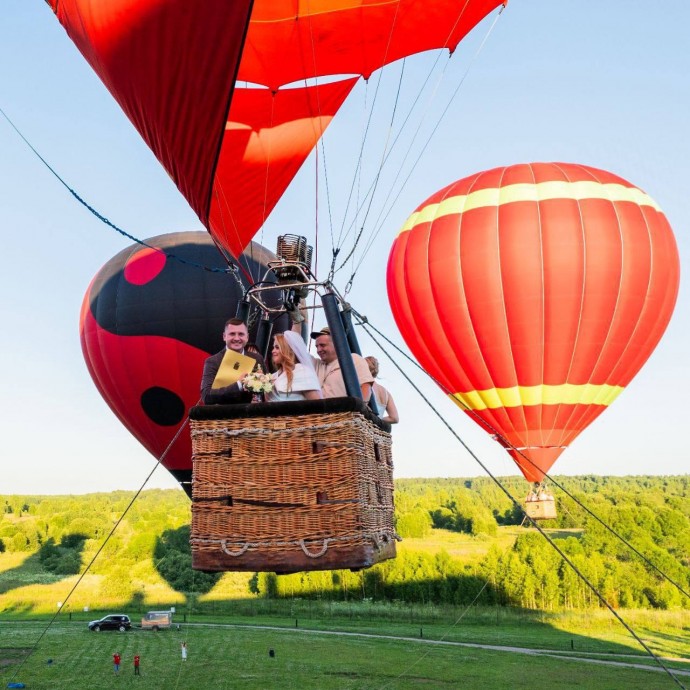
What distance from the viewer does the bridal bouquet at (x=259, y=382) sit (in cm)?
373

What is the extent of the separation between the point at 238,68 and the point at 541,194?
12801mm

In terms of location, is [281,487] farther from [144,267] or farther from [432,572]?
[432,572]

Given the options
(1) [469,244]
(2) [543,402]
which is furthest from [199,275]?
(2) [543,402]

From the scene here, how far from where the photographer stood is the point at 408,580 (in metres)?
37.7

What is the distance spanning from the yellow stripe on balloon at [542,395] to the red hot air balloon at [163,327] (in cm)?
572

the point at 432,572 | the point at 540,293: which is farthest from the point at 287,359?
the point at 432,572

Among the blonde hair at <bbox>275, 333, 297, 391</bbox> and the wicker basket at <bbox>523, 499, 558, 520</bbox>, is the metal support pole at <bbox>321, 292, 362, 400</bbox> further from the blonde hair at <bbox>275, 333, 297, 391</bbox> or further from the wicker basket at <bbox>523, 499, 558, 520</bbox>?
the wicker basket at <bbox>523, 499, 558, 520</bbox>

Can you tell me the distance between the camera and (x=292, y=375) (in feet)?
12.5

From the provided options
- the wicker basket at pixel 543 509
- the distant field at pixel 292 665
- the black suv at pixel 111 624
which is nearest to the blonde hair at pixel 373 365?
the wicker basket at pixel 543 509

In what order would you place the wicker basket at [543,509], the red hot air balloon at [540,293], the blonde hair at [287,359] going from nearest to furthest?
the blonde hair at [287,359] < the red hot air balloon at [540,293] < the wicker basket at [543,509]

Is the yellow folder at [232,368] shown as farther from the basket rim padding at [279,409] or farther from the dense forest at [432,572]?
the dense forest at [432,572]

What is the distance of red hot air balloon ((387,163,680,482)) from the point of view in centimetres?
1594

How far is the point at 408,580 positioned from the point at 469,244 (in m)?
24.7

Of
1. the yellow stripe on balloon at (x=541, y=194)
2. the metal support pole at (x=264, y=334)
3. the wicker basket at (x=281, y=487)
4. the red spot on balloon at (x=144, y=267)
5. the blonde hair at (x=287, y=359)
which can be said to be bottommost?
the wicker basket at (x=281, y=487)
